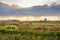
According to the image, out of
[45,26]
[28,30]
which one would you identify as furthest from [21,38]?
[45,26]

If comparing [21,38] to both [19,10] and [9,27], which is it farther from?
[19,10]

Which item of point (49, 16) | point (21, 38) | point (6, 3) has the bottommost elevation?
point (21, 38)

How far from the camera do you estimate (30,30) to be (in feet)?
6.30

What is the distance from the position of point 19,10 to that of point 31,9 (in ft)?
0.51

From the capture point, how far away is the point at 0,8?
2.00 meters

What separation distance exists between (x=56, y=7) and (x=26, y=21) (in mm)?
422

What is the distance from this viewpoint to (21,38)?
6.24ft

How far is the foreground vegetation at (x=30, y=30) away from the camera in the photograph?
1.90 meters

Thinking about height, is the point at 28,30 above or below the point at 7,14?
below

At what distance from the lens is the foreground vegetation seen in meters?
1.90

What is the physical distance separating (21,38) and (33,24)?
0.23 meters

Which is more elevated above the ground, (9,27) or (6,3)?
(6,3)

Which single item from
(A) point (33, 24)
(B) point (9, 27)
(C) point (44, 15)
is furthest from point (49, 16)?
(B) point (9, 27)

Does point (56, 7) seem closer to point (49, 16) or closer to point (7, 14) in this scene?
point (49, 16)
